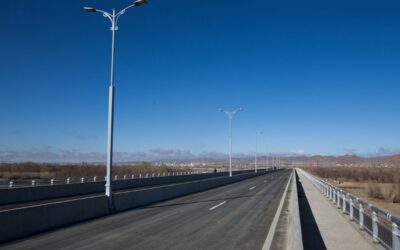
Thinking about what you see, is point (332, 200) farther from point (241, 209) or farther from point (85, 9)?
point (85, 9)

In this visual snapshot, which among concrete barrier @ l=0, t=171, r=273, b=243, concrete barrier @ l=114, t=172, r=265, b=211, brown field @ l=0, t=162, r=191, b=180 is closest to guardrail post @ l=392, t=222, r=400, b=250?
concrete barrier @ l=0, t=171, r=273, b=243

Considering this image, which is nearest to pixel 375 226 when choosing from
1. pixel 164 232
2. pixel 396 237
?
pixel 396 237

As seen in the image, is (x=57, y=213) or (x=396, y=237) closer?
(x=396, y=237)

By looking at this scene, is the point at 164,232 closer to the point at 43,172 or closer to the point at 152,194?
the point at 152,194

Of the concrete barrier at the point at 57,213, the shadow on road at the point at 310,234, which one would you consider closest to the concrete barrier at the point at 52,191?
the concrete barrier at the point at 57,213

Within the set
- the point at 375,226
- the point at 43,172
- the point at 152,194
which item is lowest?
the point at 375,226

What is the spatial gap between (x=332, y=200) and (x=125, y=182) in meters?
22.8

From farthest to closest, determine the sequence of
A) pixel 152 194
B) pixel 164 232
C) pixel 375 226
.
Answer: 1. pixel 152 194
2. pixel 164 232
3. pixel 375 226

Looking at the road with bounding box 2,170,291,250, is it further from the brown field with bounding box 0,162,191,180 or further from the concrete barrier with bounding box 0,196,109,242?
the brown field with bounding box 0,162,191,180

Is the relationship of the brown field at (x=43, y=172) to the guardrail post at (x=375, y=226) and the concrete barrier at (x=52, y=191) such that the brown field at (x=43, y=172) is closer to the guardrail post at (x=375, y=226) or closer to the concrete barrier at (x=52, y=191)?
the concrete barrier at (x=52, y=191)

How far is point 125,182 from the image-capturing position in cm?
4250

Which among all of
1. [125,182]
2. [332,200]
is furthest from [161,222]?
[125,182]

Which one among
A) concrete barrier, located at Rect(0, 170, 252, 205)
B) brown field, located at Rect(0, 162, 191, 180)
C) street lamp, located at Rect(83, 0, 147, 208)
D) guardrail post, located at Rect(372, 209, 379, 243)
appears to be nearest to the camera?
guardrail post, located at Rect(372, 209, 379, 243)

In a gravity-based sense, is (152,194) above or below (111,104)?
below
